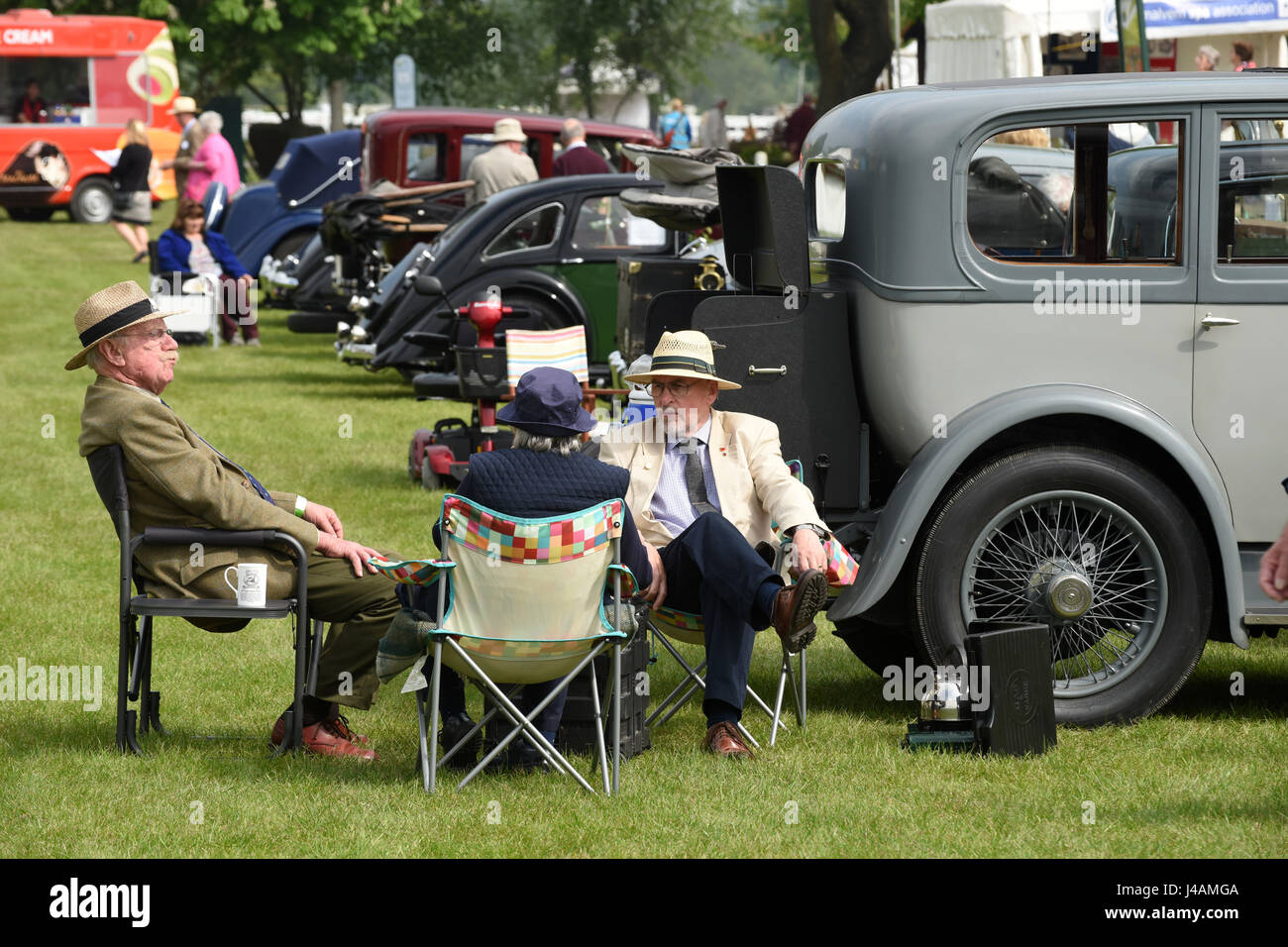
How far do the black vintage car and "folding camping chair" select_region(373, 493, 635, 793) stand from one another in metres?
8.32

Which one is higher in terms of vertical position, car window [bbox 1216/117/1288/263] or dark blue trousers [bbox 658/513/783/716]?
car window [bbox 1216/117/1288/263]

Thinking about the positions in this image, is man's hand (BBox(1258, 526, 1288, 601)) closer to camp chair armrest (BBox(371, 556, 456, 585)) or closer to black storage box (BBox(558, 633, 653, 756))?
black storage box (BBox(558, 633, 653, 756))

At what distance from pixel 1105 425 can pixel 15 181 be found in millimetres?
29214

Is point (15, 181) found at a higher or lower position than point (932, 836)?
higher

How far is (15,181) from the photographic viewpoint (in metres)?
31.7

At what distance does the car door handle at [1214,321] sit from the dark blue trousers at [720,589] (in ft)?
5.80

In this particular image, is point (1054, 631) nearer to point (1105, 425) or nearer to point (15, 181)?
point (1105, 425)

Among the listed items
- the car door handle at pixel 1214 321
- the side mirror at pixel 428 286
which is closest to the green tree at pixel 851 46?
the side mirror at pixel 428 286

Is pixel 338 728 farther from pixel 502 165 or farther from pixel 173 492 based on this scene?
pixel 502 165

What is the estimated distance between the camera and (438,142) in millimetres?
19250

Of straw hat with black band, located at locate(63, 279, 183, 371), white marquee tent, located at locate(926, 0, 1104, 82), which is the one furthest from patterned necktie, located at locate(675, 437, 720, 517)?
white marquee tent, located at locate(926, 0, 1104, 82)

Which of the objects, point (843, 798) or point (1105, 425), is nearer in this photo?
point (843, 798)

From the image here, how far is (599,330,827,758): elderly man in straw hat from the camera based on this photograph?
5.79m
